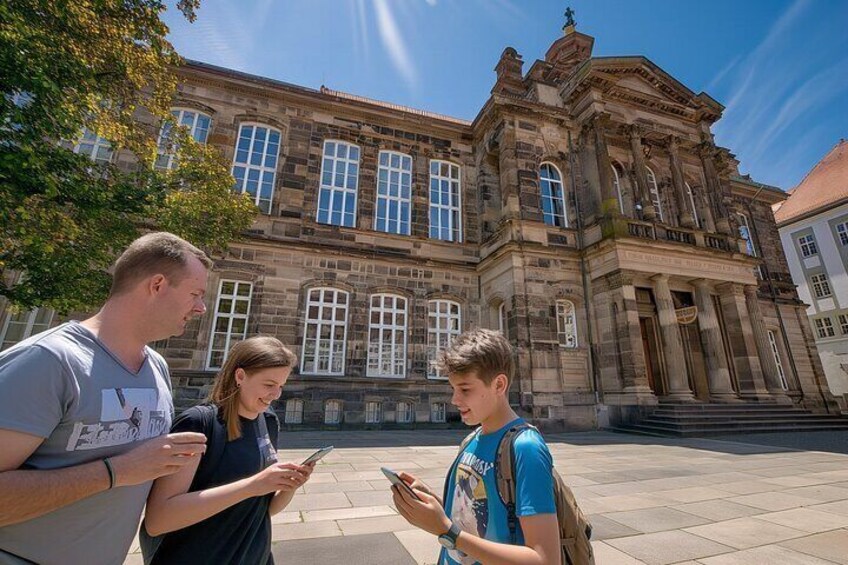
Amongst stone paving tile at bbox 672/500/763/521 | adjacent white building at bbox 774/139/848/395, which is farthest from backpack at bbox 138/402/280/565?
adjacent white building at bbox 774/139/848/395

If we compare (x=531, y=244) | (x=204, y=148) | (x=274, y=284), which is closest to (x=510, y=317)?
(x=531, y=244)

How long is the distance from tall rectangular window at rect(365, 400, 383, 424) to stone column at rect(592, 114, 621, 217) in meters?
9.97

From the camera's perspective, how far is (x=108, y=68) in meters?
6.76

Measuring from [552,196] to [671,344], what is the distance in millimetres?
6499

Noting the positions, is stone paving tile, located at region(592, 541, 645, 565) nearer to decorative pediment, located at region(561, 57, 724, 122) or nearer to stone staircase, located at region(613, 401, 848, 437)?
stone staircase, located at region(613, 401, 848, 437)

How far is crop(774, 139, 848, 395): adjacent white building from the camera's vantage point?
88.4ft

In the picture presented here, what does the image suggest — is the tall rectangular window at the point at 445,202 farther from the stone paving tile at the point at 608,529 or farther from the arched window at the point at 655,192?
the stone paving tile at the point at 608,529

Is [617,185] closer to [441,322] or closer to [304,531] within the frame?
[441,322]

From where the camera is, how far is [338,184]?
47.1ft

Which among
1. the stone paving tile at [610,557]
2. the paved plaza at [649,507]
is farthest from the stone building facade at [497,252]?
the stone paving tile at [610,557]

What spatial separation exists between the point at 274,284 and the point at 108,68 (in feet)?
22.7

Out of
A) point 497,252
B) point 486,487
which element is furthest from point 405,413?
point 486,487

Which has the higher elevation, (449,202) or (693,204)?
(693,204)

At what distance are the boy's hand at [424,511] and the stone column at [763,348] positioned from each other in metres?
16.6
